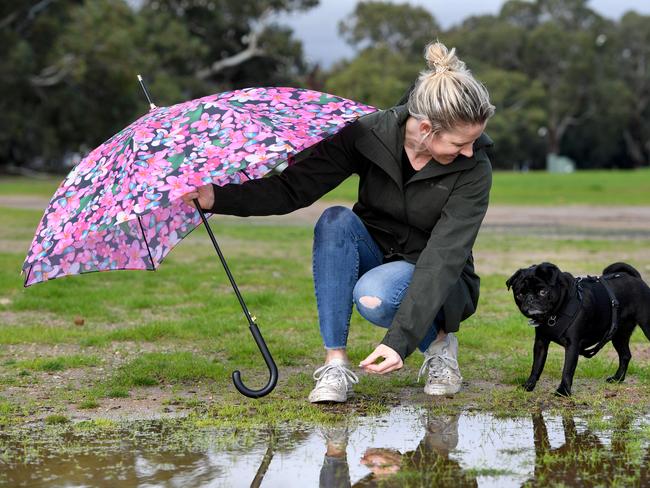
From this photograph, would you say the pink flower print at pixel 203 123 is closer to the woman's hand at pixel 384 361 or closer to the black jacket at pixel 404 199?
the black jacket at pixel 404 199

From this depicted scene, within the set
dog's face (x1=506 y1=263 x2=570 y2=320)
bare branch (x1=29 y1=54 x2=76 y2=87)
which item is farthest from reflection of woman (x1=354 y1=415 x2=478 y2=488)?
bare branch (x1=29 y1=54 x2=76 y2=87)

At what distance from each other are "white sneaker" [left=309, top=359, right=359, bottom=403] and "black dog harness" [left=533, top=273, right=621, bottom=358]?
1025 millimetres

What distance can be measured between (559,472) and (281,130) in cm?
212

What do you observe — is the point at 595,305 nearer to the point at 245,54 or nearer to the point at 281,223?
the point at 281,223

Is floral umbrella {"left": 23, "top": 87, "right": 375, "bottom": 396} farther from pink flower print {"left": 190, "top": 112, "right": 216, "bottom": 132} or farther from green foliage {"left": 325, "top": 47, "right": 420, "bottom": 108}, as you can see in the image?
green foliage {"left": 325, "top": 47, "right": 420, "bottom": 108}

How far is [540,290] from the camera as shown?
541cm

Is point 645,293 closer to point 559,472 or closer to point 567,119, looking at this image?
point 559,472

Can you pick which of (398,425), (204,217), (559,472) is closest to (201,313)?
(204,217)

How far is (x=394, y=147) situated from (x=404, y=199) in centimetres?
27

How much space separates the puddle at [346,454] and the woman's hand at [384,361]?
0.32 m

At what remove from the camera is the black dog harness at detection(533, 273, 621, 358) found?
18.1ft

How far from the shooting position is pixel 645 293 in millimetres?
5887

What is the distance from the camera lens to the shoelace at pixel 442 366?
5.62 m

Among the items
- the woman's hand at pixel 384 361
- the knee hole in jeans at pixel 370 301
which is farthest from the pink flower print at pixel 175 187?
the woman's hand at pixel 384 361
